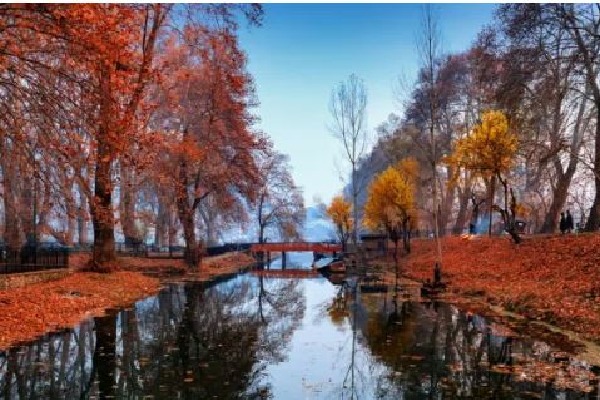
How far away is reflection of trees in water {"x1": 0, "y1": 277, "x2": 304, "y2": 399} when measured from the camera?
875 centimetres

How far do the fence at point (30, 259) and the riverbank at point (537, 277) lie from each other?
18601 mm

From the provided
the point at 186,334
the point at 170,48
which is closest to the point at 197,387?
the point at 186,334

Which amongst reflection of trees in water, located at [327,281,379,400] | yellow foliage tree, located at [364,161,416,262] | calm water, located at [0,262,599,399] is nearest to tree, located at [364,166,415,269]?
yellow foliage tree, located at [364,161,416,262]

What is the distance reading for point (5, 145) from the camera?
15875 millimetres

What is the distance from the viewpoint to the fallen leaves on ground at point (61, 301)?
13.5 meters

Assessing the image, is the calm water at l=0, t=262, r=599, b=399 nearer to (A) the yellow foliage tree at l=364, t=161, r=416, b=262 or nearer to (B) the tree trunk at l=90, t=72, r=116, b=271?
(B) the tree trunk at l=90, t=72, r=116, b=271

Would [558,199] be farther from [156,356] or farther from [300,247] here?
[300,247]

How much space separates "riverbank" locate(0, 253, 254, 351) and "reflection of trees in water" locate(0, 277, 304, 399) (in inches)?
32.0

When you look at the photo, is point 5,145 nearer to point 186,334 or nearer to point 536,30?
point 186,334

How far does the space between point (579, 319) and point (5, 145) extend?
17.7m

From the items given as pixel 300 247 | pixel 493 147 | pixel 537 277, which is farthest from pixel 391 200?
pixel 300 247

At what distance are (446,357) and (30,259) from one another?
1933 cm

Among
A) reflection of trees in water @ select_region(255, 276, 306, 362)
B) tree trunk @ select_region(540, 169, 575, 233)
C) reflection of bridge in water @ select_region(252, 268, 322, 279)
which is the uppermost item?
tree trunk @ select_region(540, 169, 575, 233)

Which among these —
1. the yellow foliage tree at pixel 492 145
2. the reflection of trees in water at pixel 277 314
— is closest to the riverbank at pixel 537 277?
the yellow foliage tree at pixel 492 145
